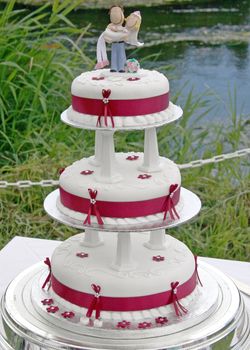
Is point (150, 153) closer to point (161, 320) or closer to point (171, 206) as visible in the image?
point (171, 206)

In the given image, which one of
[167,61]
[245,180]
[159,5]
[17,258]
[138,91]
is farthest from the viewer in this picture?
[159,5]

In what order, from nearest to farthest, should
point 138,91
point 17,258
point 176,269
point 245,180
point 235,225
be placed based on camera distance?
1. point 138,91
2. point 176,269
3. point 17,258
4. point 235,225
5. point 245,180

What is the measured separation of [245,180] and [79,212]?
150 cm

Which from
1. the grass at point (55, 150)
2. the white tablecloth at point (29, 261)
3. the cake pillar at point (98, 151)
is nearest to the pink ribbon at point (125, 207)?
the cake pillar at point (98, 151)

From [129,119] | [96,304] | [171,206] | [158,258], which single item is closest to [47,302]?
[96,304]

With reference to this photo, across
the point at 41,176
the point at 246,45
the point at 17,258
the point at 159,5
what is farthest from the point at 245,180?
the point at 159,5

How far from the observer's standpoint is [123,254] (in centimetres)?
172

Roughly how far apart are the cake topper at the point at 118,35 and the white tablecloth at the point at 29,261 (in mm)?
779

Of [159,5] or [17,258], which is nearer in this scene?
[17,258]

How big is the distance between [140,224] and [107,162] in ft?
0.50

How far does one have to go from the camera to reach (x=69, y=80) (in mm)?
3510

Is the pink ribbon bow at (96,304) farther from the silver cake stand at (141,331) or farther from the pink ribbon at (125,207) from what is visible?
the pink ribbon at (125,207)

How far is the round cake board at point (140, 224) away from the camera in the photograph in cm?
161

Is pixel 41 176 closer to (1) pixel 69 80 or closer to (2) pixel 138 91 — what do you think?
(1) pixel 69 80
